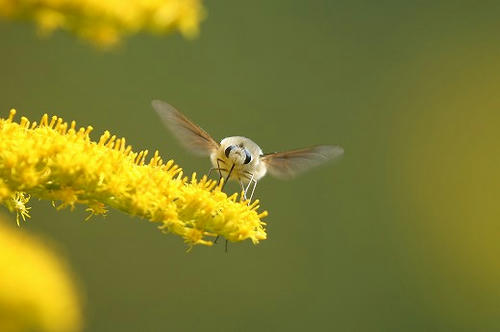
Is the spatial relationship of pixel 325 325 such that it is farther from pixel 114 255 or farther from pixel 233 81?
pixel 233 81

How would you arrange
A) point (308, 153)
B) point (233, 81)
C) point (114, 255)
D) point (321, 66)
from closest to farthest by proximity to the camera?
point (308, 153), point (114, 255), point (233, 81), point (321, 66)

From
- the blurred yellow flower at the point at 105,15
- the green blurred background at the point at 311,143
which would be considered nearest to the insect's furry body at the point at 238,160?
the blurred yellow flower at the point at 105,15

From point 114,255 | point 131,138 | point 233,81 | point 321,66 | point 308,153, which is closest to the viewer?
point 308,153

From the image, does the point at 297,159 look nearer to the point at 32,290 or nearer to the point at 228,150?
the point at 228,150

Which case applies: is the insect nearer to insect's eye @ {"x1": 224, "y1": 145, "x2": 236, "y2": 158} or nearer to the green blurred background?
insect's eye @ {"x1": 224, "y1": 145, "x2": 236, "y2": 158}

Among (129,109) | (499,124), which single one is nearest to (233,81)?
(129,109)

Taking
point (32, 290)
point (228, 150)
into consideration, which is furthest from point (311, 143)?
point (32, 290)
